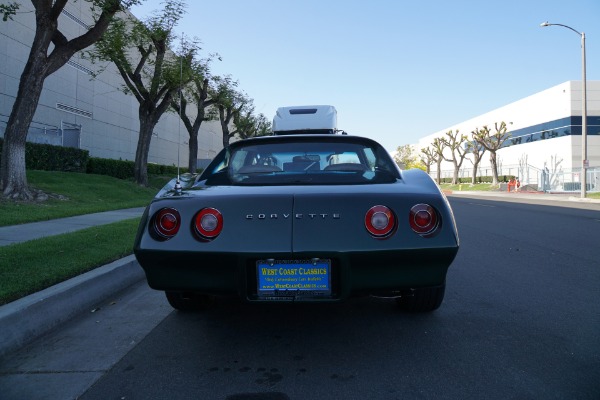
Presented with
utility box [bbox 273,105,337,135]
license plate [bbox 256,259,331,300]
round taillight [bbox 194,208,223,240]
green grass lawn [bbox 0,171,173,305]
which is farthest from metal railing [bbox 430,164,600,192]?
round taillight [bbox 194,208,223,240]

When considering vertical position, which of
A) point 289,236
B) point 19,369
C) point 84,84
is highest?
point 84,84

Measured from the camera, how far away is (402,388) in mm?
2469

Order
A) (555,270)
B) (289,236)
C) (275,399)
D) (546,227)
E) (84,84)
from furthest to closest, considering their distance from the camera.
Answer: (84,84) → (546,227) → (555,270) → (289,236) → (275,399)

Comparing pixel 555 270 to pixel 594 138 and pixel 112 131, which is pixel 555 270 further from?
pixel 594 138

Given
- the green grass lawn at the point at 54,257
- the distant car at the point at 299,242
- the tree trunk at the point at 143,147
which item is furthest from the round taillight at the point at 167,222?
the tree trunk at the point at 143,147

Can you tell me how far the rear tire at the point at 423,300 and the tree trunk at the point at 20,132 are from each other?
10580 millimetres

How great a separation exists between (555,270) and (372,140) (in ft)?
11.1

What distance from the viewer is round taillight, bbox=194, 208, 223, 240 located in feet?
8.94

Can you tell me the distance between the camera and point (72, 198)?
516 inches

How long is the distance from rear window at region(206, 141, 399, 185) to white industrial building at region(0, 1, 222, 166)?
42.8ft

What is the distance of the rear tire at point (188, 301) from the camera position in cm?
362

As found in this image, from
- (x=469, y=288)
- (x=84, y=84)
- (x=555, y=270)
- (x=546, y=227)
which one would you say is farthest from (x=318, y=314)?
(x=84, y=84)

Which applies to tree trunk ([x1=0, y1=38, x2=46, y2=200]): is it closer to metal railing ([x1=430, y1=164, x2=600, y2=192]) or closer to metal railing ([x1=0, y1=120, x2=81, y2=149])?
metal railing ([x1=0, y1=120, x2=81, y2=149])

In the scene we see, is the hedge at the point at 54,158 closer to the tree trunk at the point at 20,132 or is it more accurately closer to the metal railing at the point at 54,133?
the metal railing at the point at 54,133
